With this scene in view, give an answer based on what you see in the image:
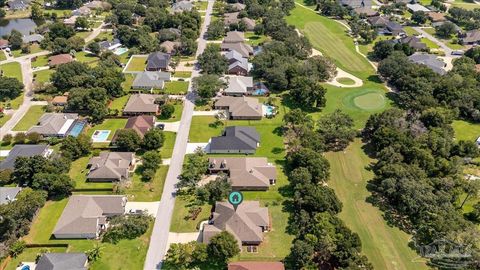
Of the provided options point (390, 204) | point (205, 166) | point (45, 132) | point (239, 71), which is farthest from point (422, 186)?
point (45, 132)

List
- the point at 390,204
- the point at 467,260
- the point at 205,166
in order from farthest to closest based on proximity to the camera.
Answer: the point at 205,166 < the point at 390,204 < the point at 467,260

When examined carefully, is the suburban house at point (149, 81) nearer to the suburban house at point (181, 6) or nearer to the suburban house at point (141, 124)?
the suburban house at point (141, 124)

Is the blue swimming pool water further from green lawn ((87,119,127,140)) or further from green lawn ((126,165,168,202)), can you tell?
green lawn ((126,165,168,202))

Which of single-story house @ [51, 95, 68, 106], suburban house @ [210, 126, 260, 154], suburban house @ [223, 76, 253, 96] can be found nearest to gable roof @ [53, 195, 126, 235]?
suburban house @ [210, 126, 260, 154]

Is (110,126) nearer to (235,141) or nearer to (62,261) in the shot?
(235,141)

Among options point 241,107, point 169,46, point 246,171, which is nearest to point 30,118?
point 169,46

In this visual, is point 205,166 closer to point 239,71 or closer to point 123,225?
point 123,225
